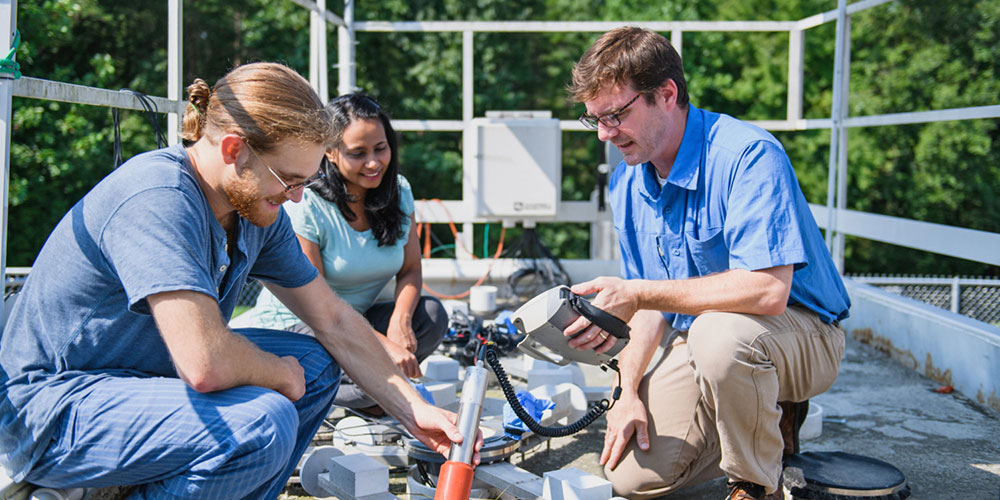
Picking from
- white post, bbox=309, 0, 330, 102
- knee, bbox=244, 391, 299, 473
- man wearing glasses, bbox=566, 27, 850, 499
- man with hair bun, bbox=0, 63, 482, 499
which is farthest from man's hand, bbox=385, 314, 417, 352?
white post, bbox=309, 0, 330, 102

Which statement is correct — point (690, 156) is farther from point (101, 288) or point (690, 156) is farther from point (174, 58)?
point (174, 58)

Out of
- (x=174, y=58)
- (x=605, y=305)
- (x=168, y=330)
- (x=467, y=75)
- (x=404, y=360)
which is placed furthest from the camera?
(x=467, y=75)

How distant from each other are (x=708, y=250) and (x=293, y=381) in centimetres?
113

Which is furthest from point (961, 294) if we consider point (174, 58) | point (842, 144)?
point (174, 58)

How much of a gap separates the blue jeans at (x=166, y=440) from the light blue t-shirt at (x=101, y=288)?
52 millimetres

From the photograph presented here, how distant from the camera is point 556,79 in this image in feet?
53.9

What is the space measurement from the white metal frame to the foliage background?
6.67m

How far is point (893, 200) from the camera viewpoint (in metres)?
14.1

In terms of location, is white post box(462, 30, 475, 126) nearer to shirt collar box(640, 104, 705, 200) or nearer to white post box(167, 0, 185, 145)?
white post box(167, 0, 185, 145)

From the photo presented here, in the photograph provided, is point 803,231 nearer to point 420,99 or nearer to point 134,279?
point 134,279

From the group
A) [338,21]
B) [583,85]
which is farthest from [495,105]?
[583,85]

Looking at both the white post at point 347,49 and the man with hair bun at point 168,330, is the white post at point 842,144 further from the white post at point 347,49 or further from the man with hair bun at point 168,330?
the man with hair bun at point 168,330

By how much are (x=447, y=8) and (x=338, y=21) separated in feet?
36.0

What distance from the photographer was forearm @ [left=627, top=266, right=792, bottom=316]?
2105 millimetres
